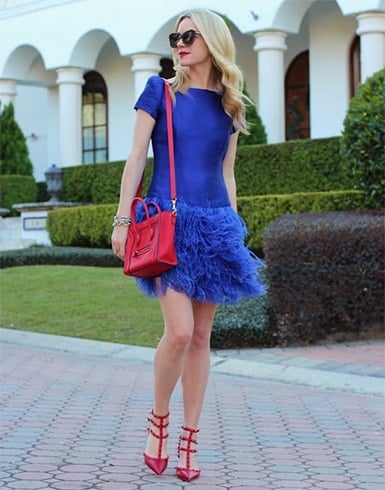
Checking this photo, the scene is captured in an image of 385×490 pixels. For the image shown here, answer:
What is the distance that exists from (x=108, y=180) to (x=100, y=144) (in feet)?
17.6

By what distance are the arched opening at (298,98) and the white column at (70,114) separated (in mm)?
5057

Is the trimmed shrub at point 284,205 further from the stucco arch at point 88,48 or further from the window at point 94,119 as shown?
the window at point 94,119

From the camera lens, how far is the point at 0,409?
19.6 ft

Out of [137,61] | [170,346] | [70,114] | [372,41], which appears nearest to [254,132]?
[372,41]

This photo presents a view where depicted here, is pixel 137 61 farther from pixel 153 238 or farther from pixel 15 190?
pixel 153 238

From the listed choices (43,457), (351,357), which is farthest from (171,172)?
(351,357)

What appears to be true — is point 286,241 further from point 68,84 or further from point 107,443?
point 68,84

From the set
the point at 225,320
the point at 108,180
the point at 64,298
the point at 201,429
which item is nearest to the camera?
the point at 201,429

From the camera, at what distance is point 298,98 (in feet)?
69.9

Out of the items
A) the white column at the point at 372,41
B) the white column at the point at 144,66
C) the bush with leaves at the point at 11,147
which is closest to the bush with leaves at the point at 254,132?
the white column at the point at 372,41

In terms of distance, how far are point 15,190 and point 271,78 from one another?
6665mm

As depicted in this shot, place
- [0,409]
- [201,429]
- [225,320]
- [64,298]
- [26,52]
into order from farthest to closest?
1. [26,52]
2. [64,298]
3. [225,320]
4. [0,409]
5. [201,429]

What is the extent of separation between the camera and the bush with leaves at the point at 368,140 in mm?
9656

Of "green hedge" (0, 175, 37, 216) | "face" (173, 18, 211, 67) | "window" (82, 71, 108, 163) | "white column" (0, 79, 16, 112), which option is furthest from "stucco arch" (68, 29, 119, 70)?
"face" (173, 18, 211, 67)
